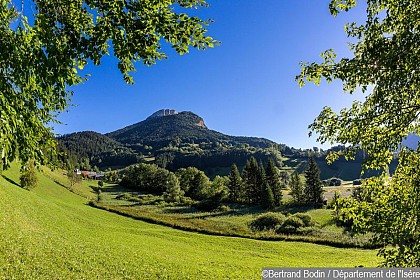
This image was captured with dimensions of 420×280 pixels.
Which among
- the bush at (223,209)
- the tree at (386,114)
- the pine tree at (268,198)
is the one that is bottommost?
the bush at (223,209)

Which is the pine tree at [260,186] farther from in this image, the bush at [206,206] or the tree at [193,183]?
the tree at [193,183]

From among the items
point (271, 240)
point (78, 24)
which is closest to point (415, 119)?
point (78, 24)

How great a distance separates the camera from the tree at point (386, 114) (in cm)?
646

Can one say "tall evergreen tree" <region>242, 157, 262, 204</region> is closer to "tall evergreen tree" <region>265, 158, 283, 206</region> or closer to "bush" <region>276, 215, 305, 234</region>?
"tall evergreen tree" <region>265, 158, 283, 206</region>

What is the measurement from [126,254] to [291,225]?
42304mm

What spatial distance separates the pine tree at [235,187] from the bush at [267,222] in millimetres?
36319

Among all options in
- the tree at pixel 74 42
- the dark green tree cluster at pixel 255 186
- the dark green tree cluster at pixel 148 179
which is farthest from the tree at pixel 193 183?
the tree at pixel 74 42

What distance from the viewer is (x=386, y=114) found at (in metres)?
7.41

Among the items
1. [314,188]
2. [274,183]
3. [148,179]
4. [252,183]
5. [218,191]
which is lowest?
[218,191]

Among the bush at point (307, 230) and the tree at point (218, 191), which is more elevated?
the tree at point (218, 191)

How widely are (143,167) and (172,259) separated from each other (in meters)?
119

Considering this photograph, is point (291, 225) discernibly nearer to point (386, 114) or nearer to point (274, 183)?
point (274, 183)

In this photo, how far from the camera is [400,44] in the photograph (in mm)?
6270

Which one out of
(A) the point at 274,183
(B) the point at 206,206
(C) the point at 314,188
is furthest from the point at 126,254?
(C) the point at 314,188
